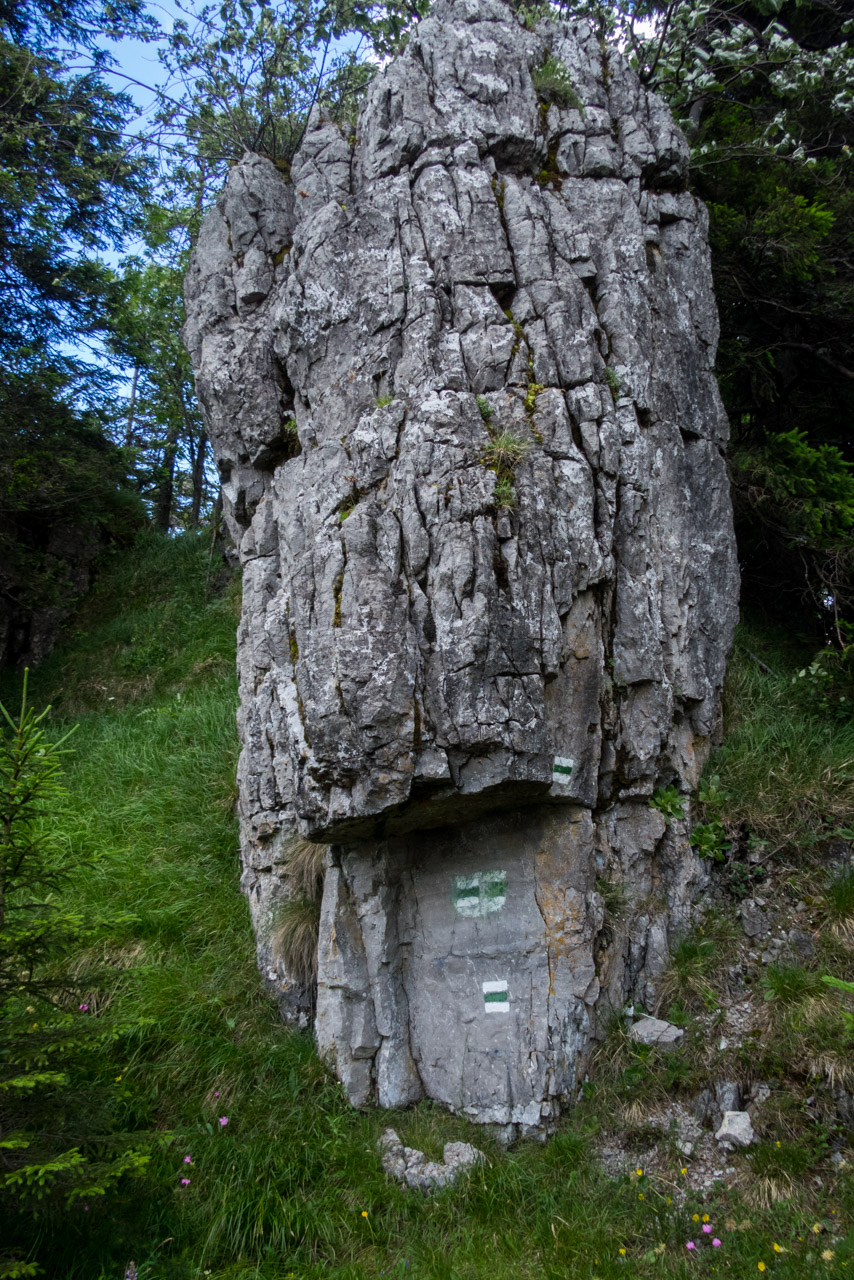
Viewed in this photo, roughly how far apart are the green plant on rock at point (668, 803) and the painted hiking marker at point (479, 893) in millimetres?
1357

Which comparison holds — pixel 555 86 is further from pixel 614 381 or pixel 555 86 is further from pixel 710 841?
pixel 710 841

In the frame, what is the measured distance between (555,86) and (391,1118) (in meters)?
8.04

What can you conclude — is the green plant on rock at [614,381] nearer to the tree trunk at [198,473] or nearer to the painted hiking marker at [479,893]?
the painted hiking marker at [479,893]

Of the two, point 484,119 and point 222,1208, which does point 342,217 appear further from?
point 222,1208

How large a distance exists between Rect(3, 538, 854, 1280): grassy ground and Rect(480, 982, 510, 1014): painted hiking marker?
0.68 metres

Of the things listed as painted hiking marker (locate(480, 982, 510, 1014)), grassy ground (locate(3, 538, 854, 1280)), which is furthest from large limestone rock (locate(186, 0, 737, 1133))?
grassy ground (locate(3, 538, 854, 1280))

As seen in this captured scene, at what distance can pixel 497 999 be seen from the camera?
5199mm

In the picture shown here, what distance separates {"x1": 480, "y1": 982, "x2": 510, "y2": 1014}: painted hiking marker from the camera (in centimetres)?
518

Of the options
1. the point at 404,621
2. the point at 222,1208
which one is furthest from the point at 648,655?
the point at 222,1208

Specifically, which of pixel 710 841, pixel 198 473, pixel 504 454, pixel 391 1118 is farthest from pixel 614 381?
pixel 198 473

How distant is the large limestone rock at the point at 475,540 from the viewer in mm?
5031

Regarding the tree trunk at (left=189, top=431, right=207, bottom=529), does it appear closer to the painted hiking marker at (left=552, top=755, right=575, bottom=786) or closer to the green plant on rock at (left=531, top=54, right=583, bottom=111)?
the green plant on rock at (left=531, top=54, right=583, bottom=111)

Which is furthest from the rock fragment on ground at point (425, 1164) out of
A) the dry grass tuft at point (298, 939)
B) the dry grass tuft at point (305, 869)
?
the dry grass tuft at point (305, 869)

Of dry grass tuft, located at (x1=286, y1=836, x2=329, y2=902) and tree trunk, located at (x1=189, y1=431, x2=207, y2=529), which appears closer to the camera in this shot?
dry grass tuft, located at (x1=286, y1=836, x2=329, y2=902)
